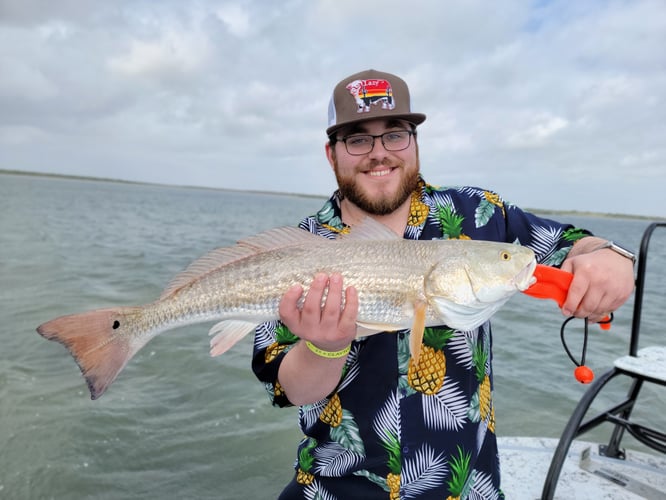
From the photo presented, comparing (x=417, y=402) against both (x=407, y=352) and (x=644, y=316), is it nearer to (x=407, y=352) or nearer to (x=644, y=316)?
(x=407, y=352)

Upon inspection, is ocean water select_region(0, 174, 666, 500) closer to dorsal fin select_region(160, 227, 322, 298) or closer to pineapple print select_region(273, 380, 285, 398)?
pineapple print select_region(273, 380, 285, 398)

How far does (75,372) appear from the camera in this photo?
8203 millimetres

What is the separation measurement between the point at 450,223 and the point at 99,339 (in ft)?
7.38

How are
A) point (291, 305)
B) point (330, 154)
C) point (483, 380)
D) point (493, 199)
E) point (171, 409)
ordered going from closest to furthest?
1. point (291, 305)
2. point (483, 380)
3. point (493, 199)
4. point (330, 154)
5. point (171, 409)

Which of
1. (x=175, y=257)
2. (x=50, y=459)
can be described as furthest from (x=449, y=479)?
(x=175, y=257)

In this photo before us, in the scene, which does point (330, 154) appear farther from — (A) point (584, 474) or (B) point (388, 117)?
(A) point (584, 474)

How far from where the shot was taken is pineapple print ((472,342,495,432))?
109 inches

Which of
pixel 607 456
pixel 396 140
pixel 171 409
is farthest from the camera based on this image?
pixel 171 409

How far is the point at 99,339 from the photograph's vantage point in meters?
2.61

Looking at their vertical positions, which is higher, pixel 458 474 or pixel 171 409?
pixel 458 474

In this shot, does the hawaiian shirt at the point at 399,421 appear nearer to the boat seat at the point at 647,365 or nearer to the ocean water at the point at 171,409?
the boat seat at the point at 647,365

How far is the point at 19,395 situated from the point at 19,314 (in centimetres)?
476

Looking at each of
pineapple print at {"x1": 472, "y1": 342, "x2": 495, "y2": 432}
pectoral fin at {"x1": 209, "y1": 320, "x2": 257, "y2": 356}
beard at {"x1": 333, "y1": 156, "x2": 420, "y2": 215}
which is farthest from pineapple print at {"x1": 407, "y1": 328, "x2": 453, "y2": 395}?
pectoral fin at {"x1": 209, "y1": 320, "x2": 257, "y2": 356}

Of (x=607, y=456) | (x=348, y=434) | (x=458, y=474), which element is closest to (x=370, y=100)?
(x=348, y=434)
